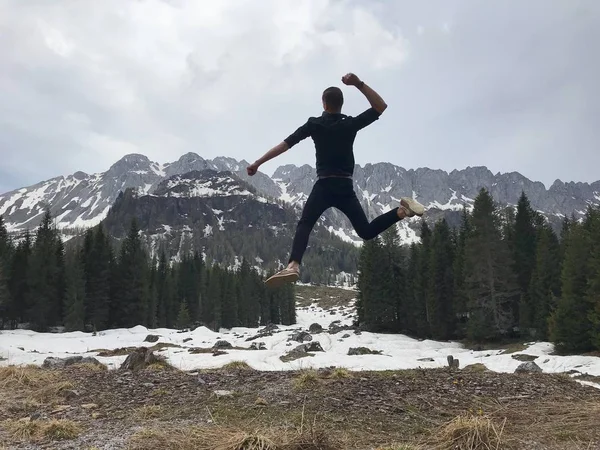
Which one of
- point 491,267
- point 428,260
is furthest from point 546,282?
point 428,260

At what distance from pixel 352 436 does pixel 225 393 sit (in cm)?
231

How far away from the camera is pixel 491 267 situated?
33.5 meters

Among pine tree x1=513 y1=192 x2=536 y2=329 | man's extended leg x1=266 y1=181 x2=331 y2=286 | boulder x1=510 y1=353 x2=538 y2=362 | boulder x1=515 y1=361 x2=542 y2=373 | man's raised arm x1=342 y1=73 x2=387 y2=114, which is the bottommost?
boulder x1=510 y1=353 x2=538 y2=362

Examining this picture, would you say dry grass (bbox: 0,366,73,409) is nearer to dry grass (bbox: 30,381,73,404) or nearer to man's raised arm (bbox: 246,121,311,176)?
dry grass (bbox: 30,381,73,404)

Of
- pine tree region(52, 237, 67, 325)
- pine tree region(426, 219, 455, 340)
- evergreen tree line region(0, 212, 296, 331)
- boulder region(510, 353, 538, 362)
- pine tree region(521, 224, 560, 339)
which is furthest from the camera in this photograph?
pine tree region(52, 237, 67, 325)

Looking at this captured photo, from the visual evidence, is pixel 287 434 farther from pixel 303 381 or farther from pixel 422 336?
pixel 422 336

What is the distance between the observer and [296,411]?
5109 mm

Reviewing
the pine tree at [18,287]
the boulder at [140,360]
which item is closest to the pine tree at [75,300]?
the pine tree at [18,287]

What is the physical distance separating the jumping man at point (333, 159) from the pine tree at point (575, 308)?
79.3 ft

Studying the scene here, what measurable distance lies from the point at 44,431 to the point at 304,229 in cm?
339

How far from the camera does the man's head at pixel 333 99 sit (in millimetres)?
4614

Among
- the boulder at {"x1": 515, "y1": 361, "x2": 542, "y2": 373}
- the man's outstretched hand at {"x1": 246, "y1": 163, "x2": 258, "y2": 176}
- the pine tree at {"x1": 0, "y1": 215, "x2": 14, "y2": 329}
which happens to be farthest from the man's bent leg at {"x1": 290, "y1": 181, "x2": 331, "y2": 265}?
the pine tree at {"x1": 0, "y1": 215, "x2": 14, "y2": 329}

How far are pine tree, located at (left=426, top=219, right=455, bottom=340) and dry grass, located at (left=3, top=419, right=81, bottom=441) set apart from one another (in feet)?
126

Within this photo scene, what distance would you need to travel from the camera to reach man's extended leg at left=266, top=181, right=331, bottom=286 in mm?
4539
